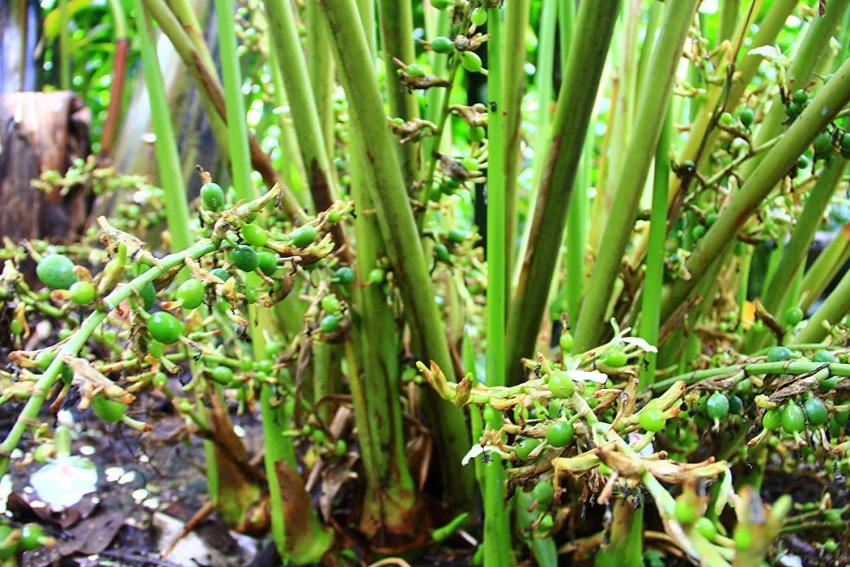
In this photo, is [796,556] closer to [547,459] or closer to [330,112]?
[547,459]

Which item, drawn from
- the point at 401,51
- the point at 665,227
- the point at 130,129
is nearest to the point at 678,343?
the point at 665,227

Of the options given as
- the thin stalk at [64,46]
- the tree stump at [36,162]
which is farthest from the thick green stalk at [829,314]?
the thin stalk at [64,46]

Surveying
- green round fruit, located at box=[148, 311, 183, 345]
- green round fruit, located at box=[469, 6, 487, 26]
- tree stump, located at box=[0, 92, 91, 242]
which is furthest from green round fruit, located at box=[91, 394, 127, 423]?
tree stump, located at box=[0, 92, 91, 242]

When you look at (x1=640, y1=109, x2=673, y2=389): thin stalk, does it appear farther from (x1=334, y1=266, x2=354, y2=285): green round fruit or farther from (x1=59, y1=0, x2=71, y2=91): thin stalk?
(x1=59, y1=0, x2=71, y2=91): thin stalk

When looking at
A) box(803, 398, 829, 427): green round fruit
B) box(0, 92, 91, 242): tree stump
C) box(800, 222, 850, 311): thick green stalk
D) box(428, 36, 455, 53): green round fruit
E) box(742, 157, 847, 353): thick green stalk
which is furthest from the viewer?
box(0, 92, 91, 242): tree stump

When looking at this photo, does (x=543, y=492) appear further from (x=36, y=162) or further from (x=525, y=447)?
(x=36, y=162)

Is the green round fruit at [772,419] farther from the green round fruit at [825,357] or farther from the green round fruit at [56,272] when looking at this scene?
the green round fruit at [56,272]

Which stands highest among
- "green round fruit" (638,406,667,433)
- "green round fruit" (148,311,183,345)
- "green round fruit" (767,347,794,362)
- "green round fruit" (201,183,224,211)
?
"green round fruit" (201,183,224,211)
